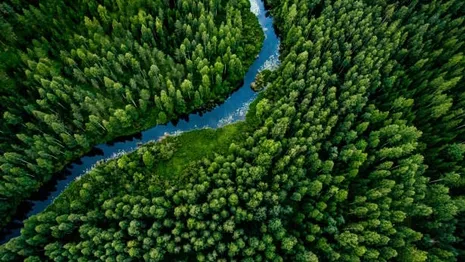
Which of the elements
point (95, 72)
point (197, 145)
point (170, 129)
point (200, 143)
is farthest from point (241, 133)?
point (95, 72)

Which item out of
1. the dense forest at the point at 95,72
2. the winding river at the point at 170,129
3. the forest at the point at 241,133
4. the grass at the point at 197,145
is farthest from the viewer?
the grass at the point at 197,145

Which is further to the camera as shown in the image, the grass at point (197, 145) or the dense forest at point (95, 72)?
the grass at point (197, 145)

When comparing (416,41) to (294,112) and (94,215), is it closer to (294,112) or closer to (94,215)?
(294,112)

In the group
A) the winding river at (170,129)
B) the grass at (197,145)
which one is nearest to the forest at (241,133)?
the grass at (197,145)

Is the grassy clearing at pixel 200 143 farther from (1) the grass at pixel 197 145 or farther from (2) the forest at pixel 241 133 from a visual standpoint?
(2) the forest at pixel 241 133

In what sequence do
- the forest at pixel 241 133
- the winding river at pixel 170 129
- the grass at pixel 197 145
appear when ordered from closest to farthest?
the forest at pixel 241 133
the winding river at pixel 170 129
the grass at pixel 197 145

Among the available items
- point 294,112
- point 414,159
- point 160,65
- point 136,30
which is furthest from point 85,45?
point 414,159
